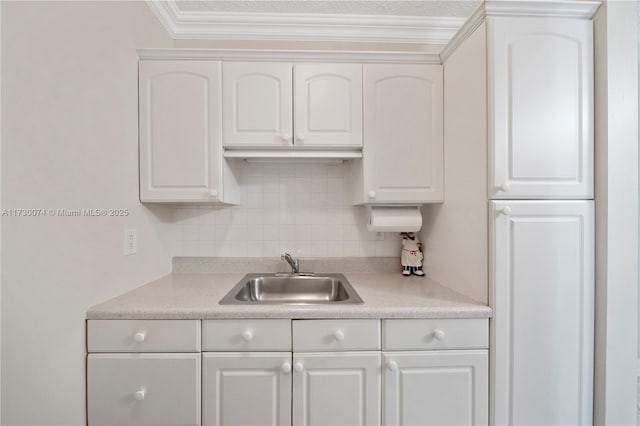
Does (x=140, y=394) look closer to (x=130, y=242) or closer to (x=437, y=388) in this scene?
(x=130, y=242)

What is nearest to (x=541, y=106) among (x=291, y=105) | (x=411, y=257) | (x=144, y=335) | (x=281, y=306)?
(x=411, y=257)

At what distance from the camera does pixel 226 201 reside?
1579 mm

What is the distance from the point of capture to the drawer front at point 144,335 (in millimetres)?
1151

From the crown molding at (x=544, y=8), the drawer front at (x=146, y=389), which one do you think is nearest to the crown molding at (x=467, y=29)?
the crown molding at (x=544, y=8)

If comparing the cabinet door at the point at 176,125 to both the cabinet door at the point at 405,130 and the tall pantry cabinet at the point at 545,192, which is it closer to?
the cabinet door at the point at 405,130

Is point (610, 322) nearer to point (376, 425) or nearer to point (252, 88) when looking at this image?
point (376, 425)

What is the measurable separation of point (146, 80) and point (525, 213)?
1.87 meters

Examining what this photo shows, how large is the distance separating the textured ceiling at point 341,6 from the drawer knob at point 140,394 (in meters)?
2.02

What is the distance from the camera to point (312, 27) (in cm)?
183

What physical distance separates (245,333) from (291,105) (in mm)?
1120

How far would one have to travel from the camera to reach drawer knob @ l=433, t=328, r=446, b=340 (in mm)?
1188

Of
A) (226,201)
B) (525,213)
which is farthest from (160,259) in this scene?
(525,213)

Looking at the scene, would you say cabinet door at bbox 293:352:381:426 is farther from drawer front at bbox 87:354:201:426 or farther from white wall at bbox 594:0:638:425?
white wall at bbox 594:0:638:425

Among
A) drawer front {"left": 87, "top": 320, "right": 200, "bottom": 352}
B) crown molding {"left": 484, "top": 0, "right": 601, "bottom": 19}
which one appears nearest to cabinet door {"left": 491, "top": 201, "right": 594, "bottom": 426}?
crown molding {"left": 484, "top": 0, "right": 601, "bottom": 19}
